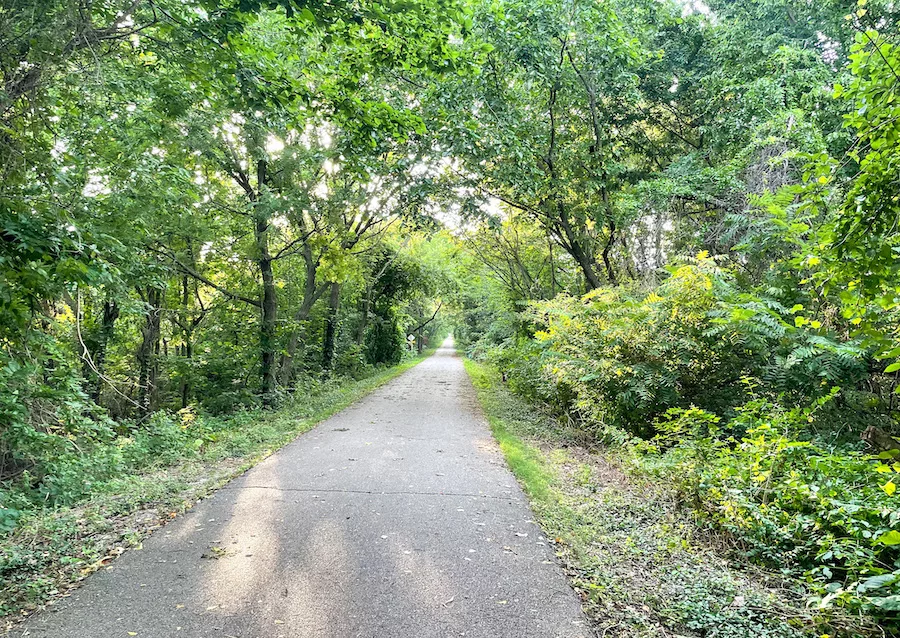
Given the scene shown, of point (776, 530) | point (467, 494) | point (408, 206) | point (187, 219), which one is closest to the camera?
point (776, 530)

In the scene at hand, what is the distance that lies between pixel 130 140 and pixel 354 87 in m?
4.19

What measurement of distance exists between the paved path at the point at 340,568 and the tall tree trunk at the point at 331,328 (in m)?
12.1

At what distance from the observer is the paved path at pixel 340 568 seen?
2988 millimetres

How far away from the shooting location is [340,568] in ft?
12.0

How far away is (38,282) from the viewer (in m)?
3.63

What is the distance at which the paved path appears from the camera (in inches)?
118

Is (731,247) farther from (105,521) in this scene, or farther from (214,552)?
(105,521)

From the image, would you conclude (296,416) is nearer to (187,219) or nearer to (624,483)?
(187,219)

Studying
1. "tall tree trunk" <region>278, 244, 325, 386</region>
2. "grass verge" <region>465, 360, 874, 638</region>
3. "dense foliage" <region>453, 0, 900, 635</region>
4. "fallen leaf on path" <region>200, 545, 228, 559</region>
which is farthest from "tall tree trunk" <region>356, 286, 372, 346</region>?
"fallen leaf on path" <region>200, 545, 228, 559</region>

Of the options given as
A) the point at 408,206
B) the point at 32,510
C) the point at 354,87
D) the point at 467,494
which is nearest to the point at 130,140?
the point at 354,87

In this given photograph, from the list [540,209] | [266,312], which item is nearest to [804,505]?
[540,209]

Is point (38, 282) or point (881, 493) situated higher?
point (38, 282)

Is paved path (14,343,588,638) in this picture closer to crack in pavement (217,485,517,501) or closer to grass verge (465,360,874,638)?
crack in pavement (217,485,517,501)

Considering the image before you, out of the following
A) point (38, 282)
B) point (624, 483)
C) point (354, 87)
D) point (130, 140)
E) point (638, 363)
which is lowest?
point (624, 483)
